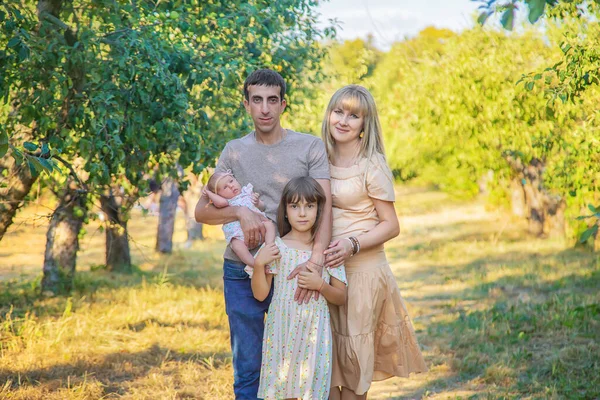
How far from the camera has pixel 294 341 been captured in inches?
153

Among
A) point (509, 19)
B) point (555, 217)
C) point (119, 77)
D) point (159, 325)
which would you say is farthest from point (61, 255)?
point (555, 217)

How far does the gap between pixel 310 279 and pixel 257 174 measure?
656mm

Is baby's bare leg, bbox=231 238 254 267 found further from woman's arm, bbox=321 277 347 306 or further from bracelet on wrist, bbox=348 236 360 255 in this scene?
bracelet on wrist, bbox=348 236 360 255

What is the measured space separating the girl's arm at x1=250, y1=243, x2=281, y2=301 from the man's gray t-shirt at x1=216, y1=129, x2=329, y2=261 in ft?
0.74

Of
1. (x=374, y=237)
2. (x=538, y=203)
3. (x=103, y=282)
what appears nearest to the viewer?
(x=374, y=237)

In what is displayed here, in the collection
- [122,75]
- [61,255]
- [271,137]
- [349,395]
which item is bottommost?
[349,395]

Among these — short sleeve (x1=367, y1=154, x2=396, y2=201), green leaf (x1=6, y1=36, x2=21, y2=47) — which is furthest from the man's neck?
green leaf (x1=6, y1=36, x2=21, y2=47)

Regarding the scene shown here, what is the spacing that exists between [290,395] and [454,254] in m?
12.6

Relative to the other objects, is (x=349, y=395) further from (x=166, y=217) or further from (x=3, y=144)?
(x=166, y=217)

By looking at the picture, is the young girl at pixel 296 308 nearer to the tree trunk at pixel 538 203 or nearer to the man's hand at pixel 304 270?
the man's hand at pixel 304 270

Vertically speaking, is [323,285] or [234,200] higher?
[234,200]

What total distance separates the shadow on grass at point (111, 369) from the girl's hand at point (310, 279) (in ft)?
8.55

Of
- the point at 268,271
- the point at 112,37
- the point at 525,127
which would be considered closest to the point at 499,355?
the point at 268,271

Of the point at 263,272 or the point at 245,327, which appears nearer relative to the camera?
the point at 263,272
